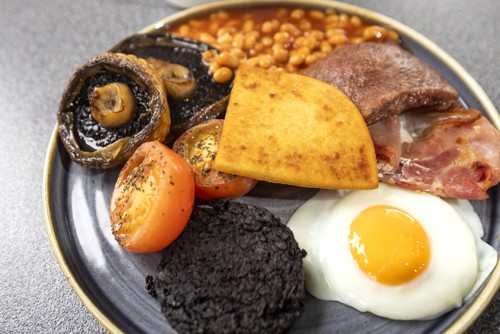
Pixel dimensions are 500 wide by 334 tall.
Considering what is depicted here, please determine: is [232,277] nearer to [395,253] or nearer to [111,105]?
[395,253]

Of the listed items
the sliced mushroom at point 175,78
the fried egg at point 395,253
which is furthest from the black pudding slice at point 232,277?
the sliced mushroom at point 175,78

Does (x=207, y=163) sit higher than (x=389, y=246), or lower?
higher

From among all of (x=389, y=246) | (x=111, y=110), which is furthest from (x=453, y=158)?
(x=111, y=110)

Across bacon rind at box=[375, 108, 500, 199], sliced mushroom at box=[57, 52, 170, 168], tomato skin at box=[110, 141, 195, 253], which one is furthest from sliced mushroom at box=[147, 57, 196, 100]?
bacon rind at box=[375, 108, 500, 199]

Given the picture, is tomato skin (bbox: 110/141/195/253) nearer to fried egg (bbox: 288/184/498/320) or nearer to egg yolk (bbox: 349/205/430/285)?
fried egg (bbox: 288/184/498/320)

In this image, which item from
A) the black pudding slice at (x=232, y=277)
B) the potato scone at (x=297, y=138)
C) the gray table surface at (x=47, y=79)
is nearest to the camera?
the black pudding slice at (x=232, y=277)

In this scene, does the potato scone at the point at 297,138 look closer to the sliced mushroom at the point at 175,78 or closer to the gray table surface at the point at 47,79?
the sliced mushroom at the point at 175,78
